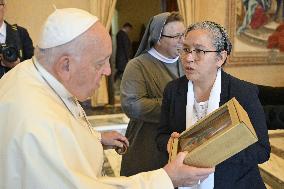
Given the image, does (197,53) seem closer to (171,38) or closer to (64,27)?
(171,38)

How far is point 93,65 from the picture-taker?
4.23ft

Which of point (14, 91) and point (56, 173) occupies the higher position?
point (14, 91)

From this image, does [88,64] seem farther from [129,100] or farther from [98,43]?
[129,100]

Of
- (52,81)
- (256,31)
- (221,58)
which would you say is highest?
(52,81)

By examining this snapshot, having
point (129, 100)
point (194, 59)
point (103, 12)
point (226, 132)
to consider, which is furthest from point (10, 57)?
point (103, 12)

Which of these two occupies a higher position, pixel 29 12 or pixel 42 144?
pixel 42 144

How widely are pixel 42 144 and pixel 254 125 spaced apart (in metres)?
1.09

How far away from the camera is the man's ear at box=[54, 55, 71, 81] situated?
1.25m

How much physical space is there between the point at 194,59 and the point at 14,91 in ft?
3.12

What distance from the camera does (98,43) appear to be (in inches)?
50.3

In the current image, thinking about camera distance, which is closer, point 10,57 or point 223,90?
point 223,90

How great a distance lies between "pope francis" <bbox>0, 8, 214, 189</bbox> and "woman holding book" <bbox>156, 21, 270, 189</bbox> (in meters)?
0.46

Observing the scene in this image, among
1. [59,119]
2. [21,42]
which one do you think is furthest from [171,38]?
[21,42]

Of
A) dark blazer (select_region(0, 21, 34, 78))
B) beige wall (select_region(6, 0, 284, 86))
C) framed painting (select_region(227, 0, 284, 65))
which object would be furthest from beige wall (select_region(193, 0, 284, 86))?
dark blazer (select_region(0, 21, 34, 78))
